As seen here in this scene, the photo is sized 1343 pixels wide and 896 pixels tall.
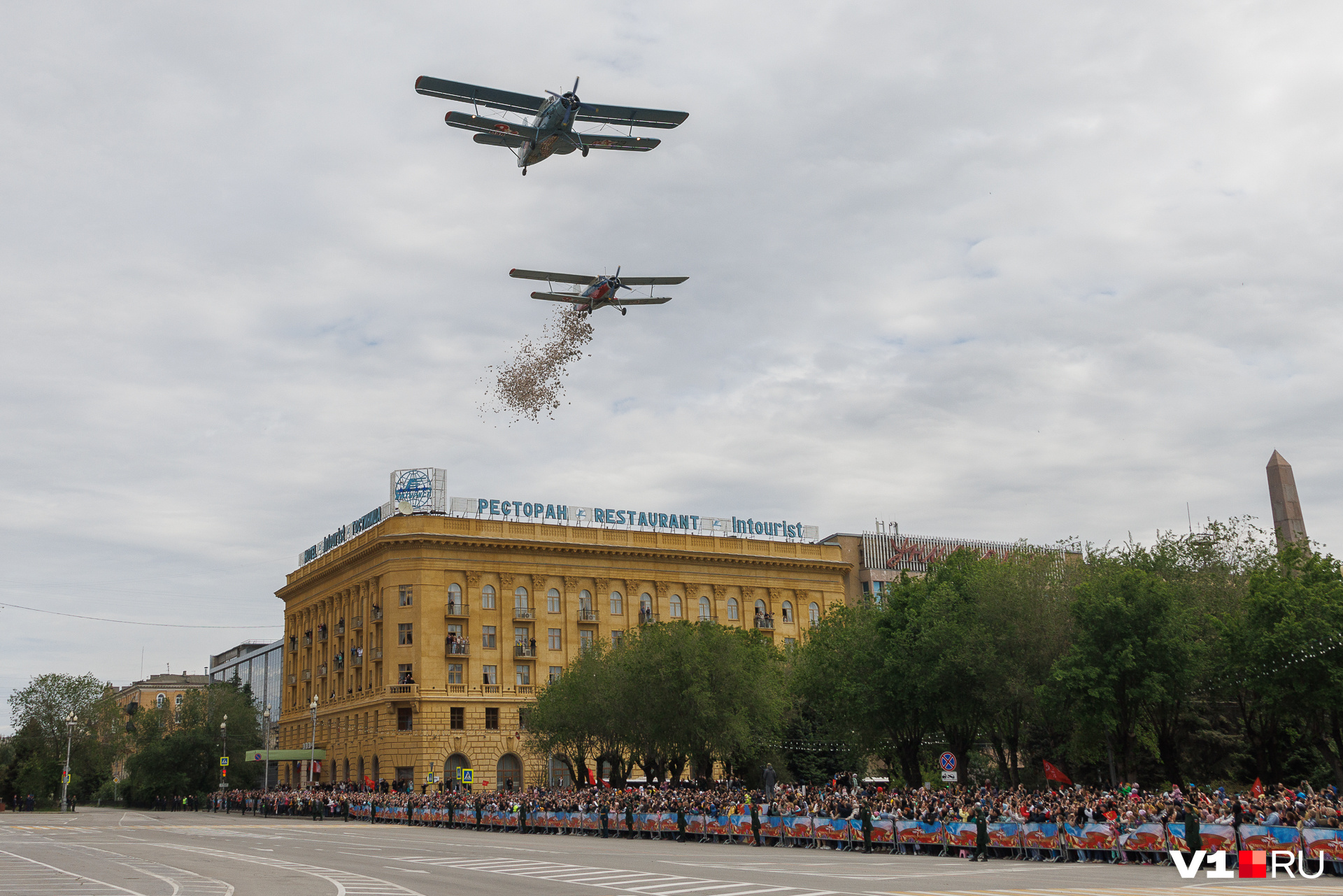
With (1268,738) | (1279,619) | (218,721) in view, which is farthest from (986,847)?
(218,721)

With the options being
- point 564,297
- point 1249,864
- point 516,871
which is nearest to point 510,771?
point 564,297

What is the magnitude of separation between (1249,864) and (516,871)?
57.5 ft

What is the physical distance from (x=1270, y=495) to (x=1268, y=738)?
70.5 m

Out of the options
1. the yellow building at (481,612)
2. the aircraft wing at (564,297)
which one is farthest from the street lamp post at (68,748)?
the aircraft wing at (564,297)

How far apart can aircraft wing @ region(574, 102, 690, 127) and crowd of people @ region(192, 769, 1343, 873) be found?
23.2 meters

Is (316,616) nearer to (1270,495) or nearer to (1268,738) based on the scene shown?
(1268,738)

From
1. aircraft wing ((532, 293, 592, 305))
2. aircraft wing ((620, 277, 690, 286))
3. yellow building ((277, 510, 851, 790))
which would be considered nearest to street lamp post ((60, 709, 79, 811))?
yellow building ((277, 510, 851, 790))

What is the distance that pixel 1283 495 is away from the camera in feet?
358

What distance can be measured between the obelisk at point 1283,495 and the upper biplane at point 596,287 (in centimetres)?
8503

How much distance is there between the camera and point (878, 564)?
11762 centimetres

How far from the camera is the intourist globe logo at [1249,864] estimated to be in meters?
25.7

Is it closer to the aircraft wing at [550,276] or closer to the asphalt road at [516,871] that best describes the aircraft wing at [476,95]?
the aircraft wing at [550,276]

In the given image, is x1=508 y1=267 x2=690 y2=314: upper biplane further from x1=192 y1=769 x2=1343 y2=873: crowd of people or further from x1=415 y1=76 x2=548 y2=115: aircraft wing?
x1=192 y1=769 x2=1343 y2=873: crowd of people

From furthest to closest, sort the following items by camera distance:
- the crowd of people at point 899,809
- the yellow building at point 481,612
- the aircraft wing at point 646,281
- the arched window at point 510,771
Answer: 1. the arched window at point 510,771
2. the yellow building at point 481,612
3. the aircraft wing at point 646,281
4. the crowd of people at point 899,809
